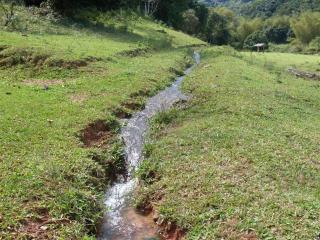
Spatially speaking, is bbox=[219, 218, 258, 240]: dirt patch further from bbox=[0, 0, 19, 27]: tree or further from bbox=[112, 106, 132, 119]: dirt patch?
bbox=[0, 0, 19, 27]: tree

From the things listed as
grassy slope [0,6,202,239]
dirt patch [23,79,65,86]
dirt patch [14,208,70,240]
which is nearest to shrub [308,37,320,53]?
grassy slope [0,6,202,239]

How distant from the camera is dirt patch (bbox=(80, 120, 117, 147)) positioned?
18258mm

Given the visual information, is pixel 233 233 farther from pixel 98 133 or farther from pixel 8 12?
pixel 8 12

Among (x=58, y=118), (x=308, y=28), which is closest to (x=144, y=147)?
(x=58, y=118)

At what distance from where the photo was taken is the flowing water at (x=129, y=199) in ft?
44.3

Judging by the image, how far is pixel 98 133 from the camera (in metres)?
19.5

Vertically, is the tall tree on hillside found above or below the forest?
above

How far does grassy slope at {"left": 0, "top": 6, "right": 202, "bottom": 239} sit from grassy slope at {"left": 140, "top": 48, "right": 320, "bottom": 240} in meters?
2.46

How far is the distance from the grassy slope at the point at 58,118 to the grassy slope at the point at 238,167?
2461mm

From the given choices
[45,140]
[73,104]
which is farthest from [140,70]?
[45,140]

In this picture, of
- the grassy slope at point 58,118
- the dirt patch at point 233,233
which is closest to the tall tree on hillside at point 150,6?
the grassy slope at point 58,118

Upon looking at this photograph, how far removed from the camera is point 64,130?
1811 cm

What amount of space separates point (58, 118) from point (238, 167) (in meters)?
7.93

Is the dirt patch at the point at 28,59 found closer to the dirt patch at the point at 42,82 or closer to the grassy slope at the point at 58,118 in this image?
the grassy slope at the point at 58,118
